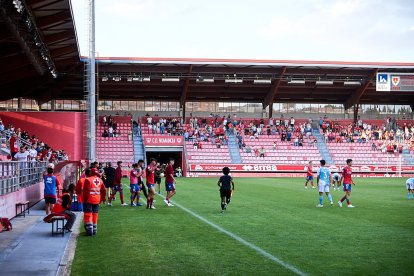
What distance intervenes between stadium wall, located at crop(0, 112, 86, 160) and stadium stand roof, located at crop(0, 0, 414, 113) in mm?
2420

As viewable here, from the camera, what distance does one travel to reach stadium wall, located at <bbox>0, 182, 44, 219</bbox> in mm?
17516

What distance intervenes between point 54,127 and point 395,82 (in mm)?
30983

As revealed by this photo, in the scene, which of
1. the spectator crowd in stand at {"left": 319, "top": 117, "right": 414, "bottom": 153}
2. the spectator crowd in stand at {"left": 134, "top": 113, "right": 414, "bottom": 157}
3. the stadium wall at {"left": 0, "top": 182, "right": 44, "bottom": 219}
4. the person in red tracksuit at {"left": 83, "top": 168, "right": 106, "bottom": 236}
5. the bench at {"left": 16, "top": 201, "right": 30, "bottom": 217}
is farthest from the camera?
the spectator crowd in stand at {"left": 319, "top": 117, "right": 414, "bottom": 153}

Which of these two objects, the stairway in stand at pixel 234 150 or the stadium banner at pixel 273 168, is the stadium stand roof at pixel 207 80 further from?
the stadium banner at pixel 273 168

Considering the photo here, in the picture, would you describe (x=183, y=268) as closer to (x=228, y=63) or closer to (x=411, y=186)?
(x=411, y=186)

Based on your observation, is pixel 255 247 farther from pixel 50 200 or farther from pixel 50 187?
pixel 50 200

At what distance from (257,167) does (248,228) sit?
40.3 meters

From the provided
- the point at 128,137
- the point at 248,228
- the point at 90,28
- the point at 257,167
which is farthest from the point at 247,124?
the point at 248,228

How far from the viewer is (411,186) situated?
28.1m

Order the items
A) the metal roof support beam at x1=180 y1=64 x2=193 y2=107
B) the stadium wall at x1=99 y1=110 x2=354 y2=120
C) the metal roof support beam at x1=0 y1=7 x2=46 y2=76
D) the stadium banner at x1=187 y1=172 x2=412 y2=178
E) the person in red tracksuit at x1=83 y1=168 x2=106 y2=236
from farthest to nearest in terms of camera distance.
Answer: the stadium wall at x1=99 y1=110 x2=354 y2=120, the metal roof support beam at x1=180 y1=64 x2=193 y2=107, the stadium banner at x1=187 y1=172 x2=412 y2=178, the metal roof support beam at x1=0 y1=7 x2=46 y2=76, the person in red tracksuit at x1=83 y1=168 x2=106 y2=236

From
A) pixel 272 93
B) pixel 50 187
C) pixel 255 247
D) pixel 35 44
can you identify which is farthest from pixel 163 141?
pixel 255 247

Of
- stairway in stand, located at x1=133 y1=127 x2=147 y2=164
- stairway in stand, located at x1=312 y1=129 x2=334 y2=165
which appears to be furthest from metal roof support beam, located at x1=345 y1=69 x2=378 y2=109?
stairway in stand, located at x1=133 y1=127 x2=147 y2=164

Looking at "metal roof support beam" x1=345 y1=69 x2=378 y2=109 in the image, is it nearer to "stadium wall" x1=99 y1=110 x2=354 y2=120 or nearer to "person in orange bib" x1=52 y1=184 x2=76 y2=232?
"stadium wall" x1=99 y1=110 x2=354 y2=120

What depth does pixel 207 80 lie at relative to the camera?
57.2 meters
